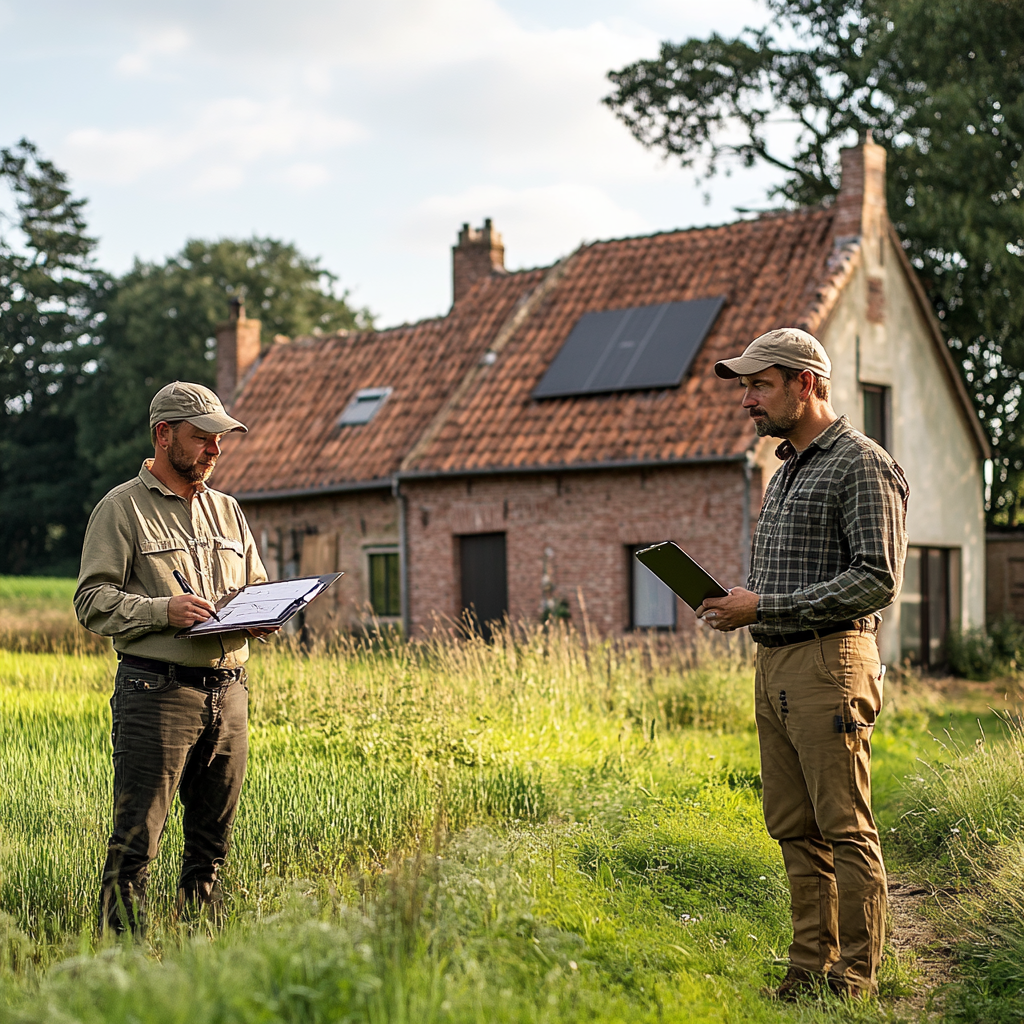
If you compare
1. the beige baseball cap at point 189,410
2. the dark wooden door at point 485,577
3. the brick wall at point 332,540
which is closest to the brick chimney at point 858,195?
the dark wooden door at point 485,577

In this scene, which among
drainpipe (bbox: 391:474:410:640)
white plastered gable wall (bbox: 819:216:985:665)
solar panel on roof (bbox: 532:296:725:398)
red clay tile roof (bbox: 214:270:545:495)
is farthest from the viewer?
red clay tile roof (bbox: 214:270:545:495)

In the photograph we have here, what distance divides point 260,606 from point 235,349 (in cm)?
2047

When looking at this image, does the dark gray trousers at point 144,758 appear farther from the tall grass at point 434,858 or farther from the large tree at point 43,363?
the large tree at point 43,363

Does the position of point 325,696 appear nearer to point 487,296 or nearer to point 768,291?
point 768,291

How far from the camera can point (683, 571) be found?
15.9 ft

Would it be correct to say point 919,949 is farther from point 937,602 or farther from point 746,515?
point 937,602

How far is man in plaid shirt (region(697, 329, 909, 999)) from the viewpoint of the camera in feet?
14.7

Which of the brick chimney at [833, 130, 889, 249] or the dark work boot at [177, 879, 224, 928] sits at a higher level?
the brick chimney at [833, 130, 889, 249]

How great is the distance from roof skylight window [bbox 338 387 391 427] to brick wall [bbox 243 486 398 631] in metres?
1.54

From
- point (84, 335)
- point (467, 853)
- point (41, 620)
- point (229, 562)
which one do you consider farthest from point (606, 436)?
point (84, 335)

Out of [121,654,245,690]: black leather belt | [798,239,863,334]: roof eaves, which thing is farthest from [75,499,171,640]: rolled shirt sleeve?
[798,239,863,334]: roof eaves

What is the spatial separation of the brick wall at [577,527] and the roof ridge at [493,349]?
60cm

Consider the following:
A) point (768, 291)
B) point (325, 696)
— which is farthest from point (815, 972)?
point (768, 291)

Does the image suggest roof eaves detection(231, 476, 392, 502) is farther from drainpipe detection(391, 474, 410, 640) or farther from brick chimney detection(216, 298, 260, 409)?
brick chimney detection(216, 298, 260, 409)
